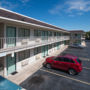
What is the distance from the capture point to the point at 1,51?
5.74 meters

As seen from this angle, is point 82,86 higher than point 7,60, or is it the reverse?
point 7,60

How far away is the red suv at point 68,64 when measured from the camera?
8.30 meters

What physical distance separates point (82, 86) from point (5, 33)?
864 centimetres

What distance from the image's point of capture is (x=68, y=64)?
867cm

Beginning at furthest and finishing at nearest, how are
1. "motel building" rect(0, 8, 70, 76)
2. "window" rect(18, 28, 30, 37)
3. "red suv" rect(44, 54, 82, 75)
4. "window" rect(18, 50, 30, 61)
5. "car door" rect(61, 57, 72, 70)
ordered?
"window" rect(18, 50, 30, 61)
"window" rect(18, 28, 30, 37)
"car door" rect(61, 57, 72, 70)
"red suv" rect(44, 54, 82, 75)
"motel building" rect(0, 8, 70, 76)

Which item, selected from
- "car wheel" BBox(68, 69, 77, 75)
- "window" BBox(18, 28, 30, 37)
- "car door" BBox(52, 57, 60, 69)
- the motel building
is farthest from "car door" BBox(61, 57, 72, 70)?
"window" BBox(18, 28, 30, 37)

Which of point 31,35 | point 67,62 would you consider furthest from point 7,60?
point 67,62

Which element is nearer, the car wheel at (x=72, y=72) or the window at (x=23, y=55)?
the car wheel at (x=72, y=72)

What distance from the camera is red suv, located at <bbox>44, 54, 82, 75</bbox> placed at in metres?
8.30

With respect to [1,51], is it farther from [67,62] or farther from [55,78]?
[67,62]

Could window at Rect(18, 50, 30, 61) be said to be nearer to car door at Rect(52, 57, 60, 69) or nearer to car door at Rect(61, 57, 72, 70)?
car door at Rect(52, 57, 60, 69)

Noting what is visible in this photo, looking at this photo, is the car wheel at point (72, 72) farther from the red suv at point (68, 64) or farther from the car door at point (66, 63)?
the car door at point (66, 63)

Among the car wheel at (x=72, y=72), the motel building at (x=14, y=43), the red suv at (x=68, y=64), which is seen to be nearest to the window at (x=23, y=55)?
the motel building at (x=14, y=43)

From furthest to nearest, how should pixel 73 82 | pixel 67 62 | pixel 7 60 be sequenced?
1. pixel 67 62
2. pixel 7 60
3. pixel 73 82
